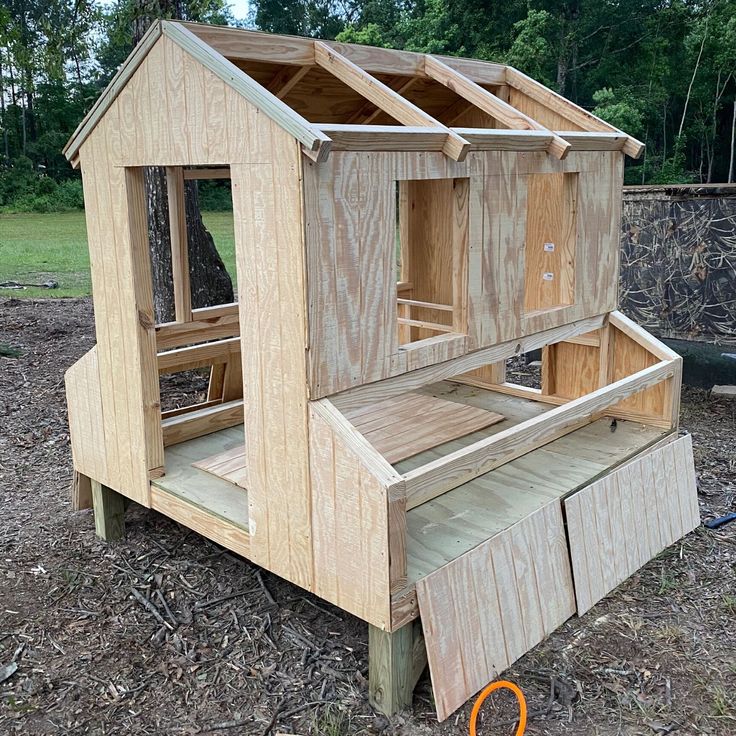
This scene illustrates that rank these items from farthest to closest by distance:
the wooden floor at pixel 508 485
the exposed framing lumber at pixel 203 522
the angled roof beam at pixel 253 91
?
the exposed framing lumber at pixel 203 522 → the wooden floor at pixel 508 485 → the angled roof beam at pixel 253 91

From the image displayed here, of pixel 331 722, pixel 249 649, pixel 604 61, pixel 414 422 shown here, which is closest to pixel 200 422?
pixel 414 422

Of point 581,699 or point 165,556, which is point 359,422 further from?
point 581,699

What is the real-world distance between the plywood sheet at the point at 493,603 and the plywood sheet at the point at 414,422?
119 cm

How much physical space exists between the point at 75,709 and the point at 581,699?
2254mm

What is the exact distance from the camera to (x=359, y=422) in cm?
548

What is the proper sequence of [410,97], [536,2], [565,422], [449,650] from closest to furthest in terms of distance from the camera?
[449,650] < [565,422] < [410,97] < [536,2]

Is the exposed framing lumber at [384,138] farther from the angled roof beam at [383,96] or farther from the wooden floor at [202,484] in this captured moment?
the wooden floor at [202,484]

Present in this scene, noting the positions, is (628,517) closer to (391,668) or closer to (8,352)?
(391,668)

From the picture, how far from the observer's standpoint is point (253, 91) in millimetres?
3162

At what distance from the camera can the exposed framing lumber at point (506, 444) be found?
3316mm

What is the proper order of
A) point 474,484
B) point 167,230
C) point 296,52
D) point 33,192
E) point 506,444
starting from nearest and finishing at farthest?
point 506,444, point 296,52, point 474,484, point 167,230, point 33,192

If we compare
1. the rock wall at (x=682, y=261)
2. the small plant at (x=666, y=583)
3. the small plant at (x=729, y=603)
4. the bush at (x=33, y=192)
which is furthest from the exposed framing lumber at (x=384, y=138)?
the bush at (x=33, y=192)

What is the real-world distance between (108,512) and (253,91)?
289 cm

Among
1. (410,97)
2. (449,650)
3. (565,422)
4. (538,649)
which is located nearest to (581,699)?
(538,649)
